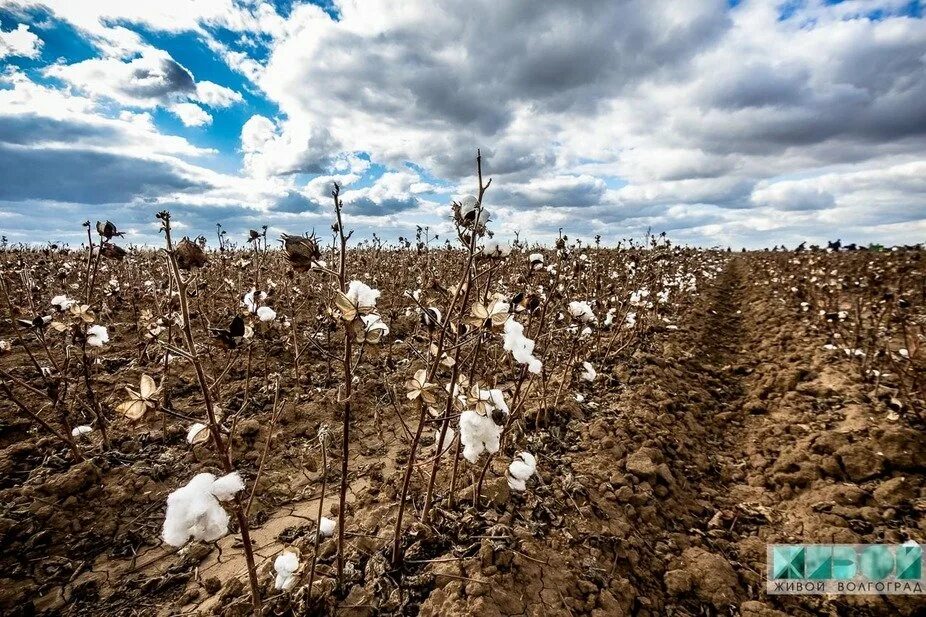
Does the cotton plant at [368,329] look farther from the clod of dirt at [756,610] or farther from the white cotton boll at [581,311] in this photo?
the clod of dirt at [756,610]

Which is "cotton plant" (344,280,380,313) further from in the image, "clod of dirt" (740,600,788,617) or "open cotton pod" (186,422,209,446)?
"clod of dirt" (740,600,788,617)

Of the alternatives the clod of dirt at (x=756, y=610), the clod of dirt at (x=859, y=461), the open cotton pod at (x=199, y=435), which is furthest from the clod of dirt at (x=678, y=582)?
the open cotton pod at (x=199, y=435)

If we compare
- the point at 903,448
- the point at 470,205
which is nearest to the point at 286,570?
the point at 470,205

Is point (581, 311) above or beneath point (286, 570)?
above

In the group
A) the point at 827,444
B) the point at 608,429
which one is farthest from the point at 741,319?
the point at 608,429

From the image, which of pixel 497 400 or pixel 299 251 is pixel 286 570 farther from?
Result: pixel 299 251

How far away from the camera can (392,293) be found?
35.0 ft

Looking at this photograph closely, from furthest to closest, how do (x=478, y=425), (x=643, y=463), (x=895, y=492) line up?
A: (x=643, y=463)
(x=895, y=492)
(x=478, y=425)

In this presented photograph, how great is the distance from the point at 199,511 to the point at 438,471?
2607 mm

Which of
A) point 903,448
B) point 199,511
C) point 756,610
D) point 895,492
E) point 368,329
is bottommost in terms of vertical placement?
point 756,610

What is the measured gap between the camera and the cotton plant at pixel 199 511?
1.48 metres

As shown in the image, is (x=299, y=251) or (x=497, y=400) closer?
(x=299, y=251)

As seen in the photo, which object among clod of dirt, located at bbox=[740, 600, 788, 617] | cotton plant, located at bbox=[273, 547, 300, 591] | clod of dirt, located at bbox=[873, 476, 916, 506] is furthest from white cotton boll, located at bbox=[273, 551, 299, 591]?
clod of dirt, located at bbox=[873, 476, 916, 506]

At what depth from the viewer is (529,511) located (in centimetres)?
322
